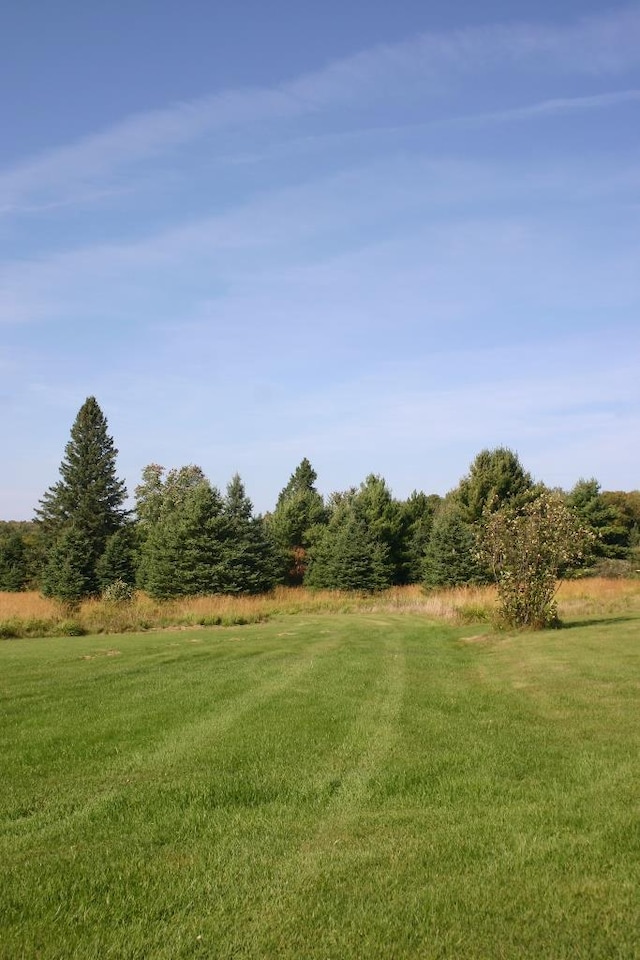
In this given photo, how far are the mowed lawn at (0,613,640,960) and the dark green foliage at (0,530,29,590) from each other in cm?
4420

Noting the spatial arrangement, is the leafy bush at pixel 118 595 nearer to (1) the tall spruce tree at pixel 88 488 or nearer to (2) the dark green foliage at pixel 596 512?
(1) the tall spruce tree at pixel 88 488

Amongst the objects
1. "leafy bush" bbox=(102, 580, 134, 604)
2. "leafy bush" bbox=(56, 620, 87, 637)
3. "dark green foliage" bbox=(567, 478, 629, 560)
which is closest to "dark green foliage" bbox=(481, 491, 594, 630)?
"leafy bush" bbox=(56, 620, 87, 637)

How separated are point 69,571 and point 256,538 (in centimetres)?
1134

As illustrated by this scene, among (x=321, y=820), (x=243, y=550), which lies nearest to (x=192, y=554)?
(x=243, y=550)

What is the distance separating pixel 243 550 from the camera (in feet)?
127

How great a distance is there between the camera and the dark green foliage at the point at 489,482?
154 ft

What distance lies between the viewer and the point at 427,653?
588 inches

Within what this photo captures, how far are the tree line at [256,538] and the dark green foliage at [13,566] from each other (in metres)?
0.07

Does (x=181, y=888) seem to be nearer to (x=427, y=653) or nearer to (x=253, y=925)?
(x=253, y=925)

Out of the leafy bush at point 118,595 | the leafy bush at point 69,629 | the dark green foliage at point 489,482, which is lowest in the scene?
the leafy bush at point 69,629

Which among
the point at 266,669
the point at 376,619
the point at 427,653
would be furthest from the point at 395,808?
the point at 376,619

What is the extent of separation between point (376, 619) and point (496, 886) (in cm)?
2078

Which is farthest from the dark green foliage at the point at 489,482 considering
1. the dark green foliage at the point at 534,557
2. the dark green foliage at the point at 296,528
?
the dark green foliage at the point at 534,557

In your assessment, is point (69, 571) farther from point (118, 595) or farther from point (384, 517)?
point (384, 517)
